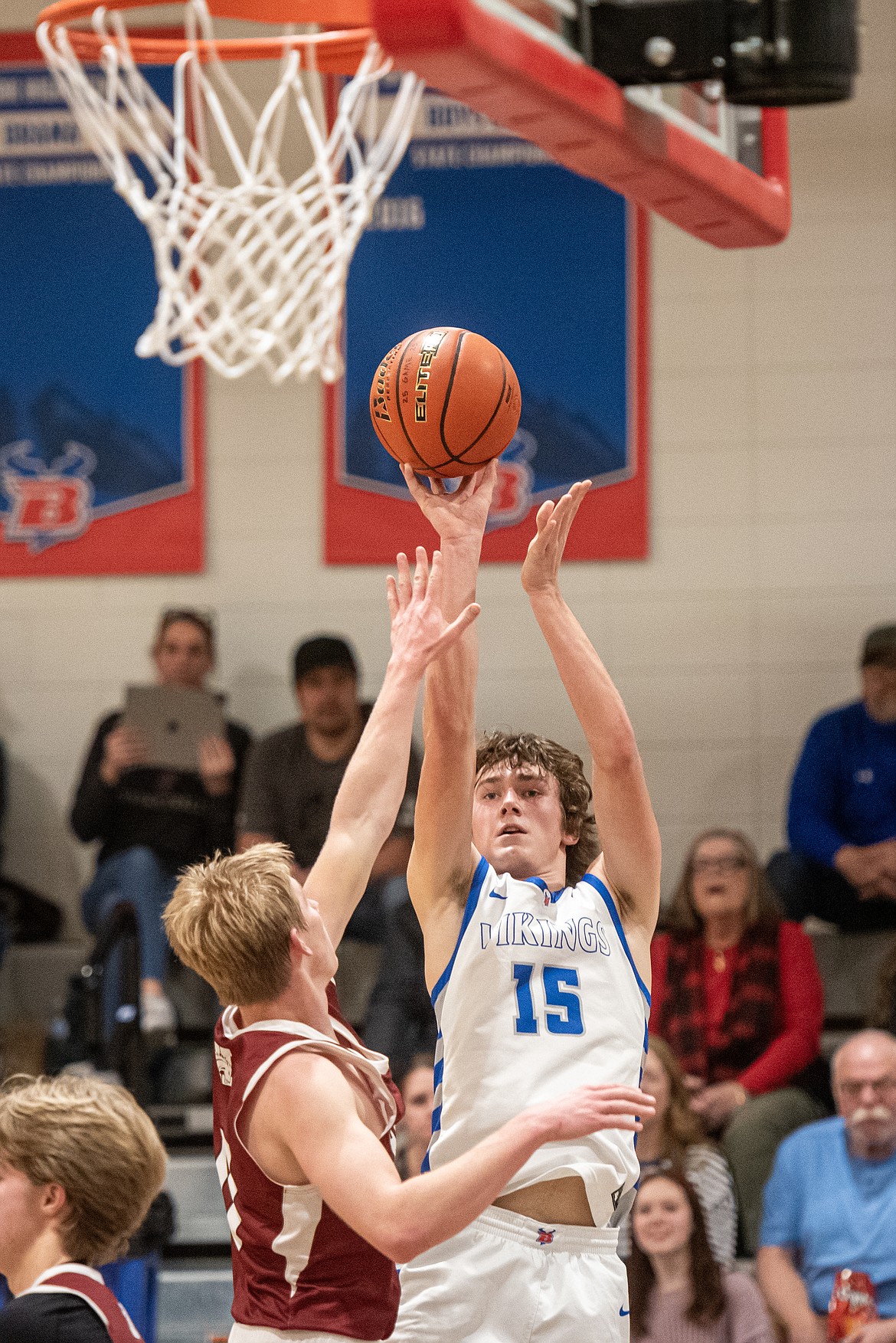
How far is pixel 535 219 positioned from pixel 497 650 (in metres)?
2.11

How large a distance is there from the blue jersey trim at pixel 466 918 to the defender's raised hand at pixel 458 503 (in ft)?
2.18

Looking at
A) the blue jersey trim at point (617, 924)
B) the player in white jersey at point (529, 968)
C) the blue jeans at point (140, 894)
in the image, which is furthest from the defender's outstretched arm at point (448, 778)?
the blue jeans at point (140, 894)

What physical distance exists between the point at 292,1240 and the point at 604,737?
3.58 ft

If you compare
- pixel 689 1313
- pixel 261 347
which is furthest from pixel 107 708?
pixel 689 1313

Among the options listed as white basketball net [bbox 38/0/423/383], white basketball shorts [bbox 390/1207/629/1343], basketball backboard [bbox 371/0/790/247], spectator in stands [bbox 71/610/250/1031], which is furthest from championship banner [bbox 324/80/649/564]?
white basketball shorts [bbox 390/1207/629/1343]

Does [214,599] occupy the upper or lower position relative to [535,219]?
lower

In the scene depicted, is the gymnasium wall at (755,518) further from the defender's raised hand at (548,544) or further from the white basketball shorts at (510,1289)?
the white basketball shorts at (510,1289)

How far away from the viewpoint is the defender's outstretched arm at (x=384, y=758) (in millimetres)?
3213

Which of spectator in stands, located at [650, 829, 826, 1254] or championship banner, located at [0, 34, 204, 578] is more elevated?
championship banner, located at [0, 34, 204, 578]

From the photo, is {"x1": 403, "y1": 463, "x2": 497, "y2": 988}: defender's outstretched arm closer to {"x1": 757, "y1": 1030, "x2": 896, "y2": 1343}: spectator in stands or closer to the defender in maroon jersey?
the defender in maroon jersey

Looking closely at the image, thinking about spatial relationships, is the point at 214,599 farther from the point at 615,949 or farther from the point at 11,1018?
the point at 615,949

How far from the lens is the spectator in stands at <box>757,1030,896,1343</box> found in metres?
5.56

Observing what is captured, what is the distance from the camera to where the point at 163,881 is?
7.80 metres

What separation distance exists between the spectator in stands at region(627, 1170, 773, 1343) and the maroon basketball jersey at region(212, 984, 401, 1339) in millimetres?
2742
